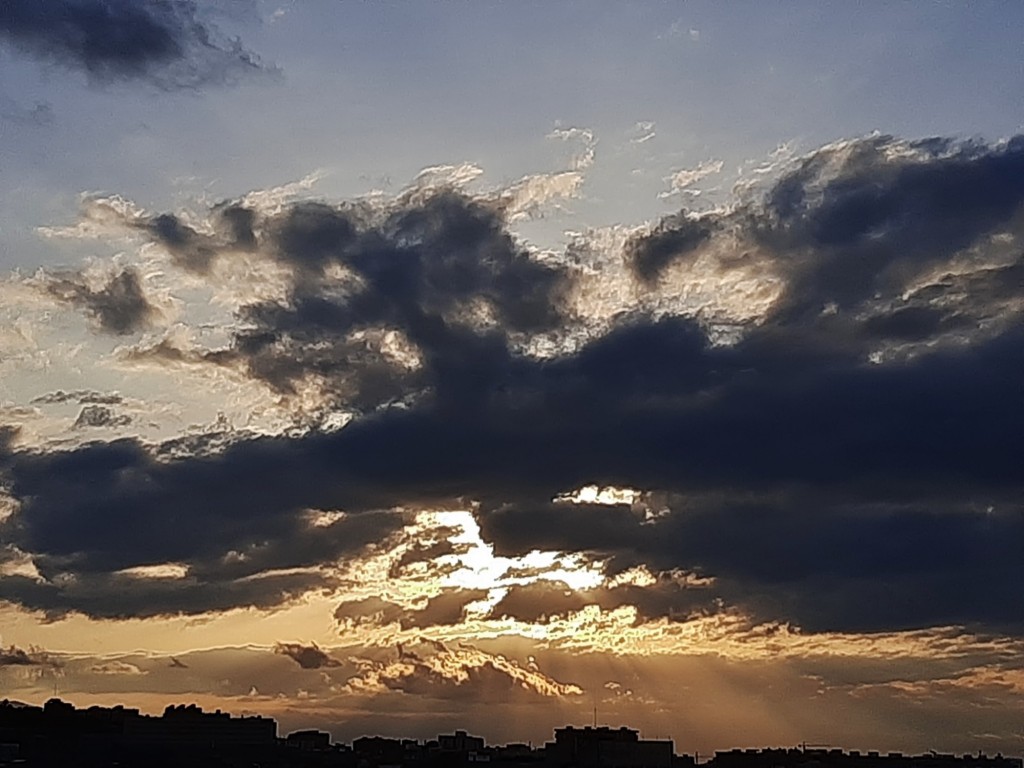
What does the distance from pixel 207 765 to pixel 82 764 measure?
52.0 ft

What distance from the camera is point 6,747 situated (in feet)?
654

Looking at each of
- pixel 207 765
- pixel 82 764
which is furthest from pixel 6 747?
pixel 207 765

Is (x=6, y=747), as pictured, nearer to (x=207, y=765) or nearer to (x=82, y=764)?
(x=82, y=764)

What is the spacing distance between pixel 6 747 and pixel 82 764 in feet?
38.1

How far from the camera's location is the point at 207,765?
200 metres

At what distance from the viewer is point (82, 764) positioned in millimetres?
195625

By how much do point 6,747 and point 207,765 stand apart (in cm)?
2630
